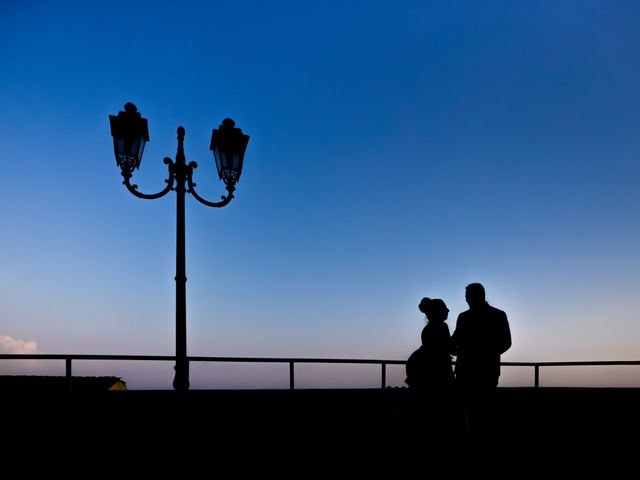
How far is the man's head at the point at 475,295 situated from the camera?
4402 millimetres

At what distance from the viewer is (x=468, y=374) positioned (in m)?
4.44

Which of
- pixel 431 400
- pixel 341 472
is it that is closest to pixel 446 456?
pixel 431 400

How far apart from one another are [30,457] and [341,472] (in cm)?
359

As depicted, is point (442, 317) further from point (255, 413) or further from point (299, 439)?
point (255, 413)

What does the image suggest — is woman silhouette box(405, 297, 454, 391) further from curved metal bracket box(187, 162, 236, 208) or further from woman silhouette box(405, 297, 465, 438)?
curved metal bracket box(187, 162, 236, 208)

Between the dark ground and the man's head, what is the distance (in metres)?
1.03

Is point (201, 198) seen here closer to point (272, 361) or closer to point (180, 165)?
point (180, 165)

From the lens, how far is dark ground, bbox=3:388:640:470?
495cm

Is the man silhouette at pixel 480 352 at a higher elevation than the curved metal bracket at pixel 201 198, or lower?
lower

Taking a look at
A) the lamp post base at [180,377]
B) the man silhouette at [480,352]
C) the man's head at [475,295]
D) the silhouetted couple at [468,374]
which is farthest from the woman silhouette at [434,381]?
the lamp post base at [180,377]

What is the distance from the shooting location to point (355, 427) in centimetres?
682

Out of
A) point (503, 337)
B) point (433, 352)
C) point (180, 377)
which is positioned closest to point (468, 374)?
point (433, 352)

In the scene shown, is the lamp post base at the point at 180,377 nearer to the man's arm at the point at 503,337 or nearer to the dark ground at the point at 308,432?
the dark ground at the point at 308,432

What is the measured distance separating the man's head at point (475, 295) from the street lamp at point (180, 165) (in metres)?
3.38
